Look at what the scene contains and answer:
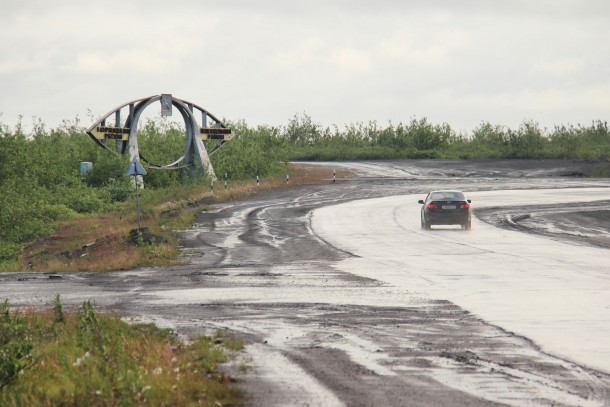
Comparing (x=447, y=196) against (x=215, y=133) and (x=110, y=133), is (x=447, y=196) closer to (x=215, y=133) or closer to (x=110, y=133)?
(x=110, y=133)

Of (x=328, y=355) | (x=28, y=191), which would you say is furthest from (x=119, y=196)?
(x=328, y=355)

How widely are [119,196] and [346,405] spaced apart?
4885cm

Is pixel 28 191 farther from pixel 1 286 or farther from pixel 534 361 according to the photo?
pixel 534 361

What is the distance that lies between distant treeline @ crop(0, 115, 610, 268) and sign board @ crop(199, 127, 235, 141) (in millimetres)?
2965

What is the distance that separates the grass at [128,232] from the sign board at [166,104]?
465 cm

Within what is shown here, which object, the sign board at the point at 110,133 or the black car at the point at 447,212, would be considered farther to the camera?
the sign board at the point at 110,133

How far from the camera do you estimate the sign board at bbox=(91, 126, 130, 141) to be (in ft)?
177

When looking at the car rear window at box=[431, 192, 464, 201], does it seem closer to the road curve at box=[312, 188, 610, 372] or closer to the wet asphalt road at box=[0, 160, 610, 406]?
the road curve at box=[312, 188, 610, 372]

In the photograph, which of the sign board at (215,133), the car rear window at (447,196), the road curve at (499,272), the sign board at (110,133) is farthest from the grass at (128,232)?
the car rear window at (447,196)

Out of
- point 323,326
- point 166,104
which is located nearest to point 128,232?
point 323,326

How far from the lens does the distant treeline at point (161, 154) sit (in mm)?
45188

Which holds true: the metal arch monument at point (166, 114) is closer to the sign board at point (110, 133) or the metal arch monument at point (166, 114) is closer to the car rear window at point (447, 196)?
the sign board at point (110, 133)

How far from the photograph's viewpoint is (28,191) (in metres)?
47.5

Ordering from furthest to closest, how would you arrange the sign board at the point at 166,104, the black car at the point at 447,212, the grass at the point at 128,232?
the sign board at the point at 166,104 → the black car at the point at 447,212 → the grass at the point at 128,232
